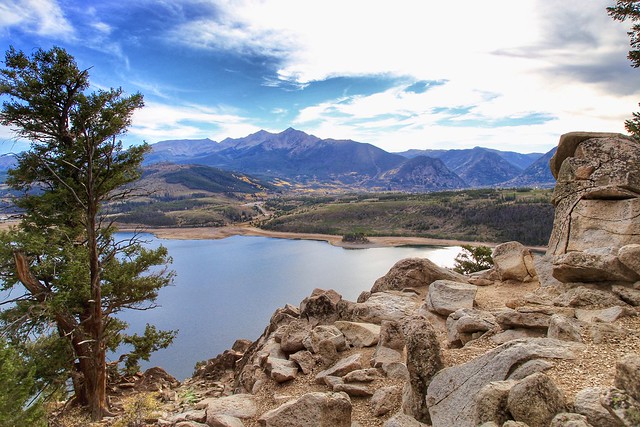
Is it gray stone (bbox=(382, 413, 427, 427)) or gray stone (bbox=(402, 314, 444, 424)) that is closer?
gray stone (bbox=(382, 413, 427, 427))

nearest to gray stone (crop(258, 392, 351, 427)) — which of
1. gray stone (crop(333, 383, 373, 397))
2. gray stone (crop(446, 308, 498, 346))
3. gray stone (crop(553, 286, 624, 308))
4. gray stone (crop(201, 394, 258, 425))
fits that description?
gray stone (crop(333, 383, 373, 397))

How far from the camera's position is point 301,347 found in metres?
11.9

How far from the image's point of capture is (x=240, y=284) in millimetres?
58875

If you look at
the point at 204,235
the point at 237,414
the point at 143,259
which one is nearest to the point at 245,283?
the point at 143,259

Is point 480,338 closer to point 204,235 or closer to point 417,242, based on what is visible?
point 417,242

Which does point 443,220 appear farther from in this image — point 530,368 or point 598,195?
point 530,368

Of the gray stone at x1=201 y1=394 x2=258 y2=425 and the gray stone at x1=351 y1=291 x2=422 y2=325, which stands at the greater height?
the gray stone at x1=351 y1=291 x2=422 y2=325

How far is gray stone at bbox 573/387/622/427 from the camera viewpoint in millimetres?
4312

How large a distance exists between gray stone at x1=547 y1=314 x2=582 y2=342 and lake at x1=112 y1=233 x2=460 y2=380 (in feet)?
41.1

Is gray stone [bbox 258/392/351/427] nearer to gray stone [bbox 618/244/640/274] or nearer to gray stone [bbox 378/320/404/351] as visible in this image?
gray stone [bbox 378/320/404/351]

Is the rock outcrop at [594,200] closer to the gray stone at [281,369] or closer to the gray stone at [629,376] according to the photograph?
the gray stone at [629,376]

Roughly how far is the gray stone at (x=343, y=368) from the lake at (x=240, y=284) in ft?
27.2

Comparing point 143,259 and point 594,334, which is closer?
point 594,334

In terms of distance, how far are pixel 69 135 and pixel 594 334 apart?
15.1 meters
